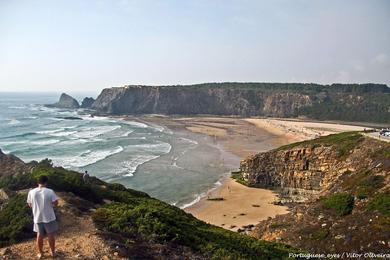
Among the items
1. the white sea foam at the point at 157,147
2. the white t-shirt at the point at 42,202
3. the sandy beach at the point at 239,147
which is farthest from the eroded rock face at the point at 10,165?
the white sea foam at the point at 157,147

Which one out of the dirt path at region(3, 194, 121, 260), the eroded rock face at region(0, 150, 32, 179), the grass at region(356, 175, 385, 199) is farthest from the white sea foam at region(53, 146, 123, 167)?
the dirt path at region(3, 194, 121, 260)

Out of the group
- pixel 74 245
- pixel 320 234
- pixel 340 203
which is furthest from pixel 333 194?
pixel 74 245

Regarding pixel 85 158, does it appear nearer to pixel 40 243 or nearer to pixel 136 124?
pixel 136 124

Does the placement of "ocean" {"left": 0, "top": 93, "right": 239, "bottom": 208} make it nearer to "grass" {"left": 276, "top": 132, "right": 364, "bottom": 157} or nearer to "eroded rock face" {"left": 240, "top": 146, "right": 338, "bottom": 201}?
"eroded rock face" {"left": 240, "top": 146, "right": 338, "bottom": 201}

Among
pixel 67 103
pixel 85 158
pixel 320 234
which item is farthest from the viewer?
pixel 67 103

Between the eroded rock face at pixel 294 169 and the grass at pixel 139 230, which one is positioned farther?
the eroded rock face at pixel 294 169

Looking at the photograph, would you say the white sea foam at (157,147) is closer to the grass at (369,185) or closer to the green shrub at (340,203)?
the green shrub at (340,203)
